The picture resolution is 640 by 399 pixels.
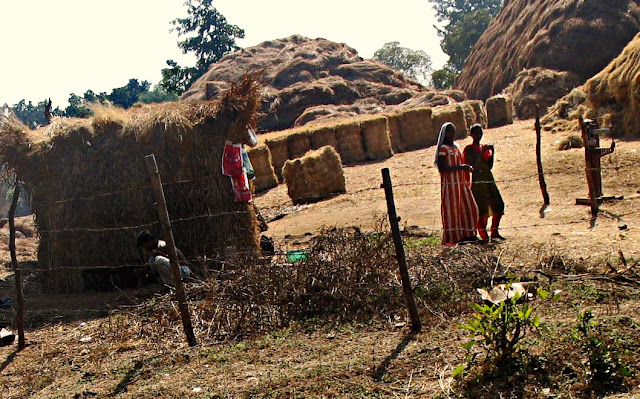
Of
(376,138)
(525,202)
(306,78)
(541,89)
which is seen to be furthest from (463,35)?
(525,202)

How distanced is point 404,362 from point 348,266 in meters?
1.72

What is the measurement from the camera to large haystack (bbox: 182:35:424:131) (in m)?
31.8

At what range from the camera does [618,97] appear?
561 inches

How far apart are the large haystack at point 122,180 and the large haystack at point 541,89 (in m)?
16.1

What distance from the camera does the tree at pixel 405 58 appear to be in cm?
6756

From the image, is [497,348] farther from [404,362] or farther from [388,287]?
[388,287]

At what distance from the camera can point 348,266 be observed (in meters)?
6.01

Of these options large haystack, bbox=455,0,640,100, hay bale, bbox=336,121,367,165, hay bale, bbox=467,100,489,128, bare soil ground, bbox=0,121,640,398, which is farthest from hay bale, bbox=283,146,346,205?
large haystack, bbox=455,0,640,100

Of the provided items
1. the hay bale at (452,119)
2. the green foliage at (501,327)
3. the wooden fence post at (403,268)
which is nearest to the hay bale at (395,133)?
the hay bale at (452,119)

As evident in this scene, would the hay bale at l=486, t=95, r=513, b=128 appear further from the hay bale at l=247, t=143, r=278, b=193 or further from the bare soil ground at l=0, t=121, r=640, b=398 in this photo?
the bare soil ground at l=0, t=121, r=640, b=398

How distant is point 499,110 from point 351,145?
552 centimetres

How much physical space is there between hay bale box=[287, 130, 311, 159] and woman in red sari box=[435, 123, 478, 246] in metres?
12.1

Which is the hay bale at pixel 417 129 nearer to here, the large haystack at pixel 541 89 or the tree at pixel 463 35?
the large haystack at pixel 541 89

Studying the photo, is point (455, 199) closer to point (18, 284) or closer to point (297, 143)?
point (18, 284)
